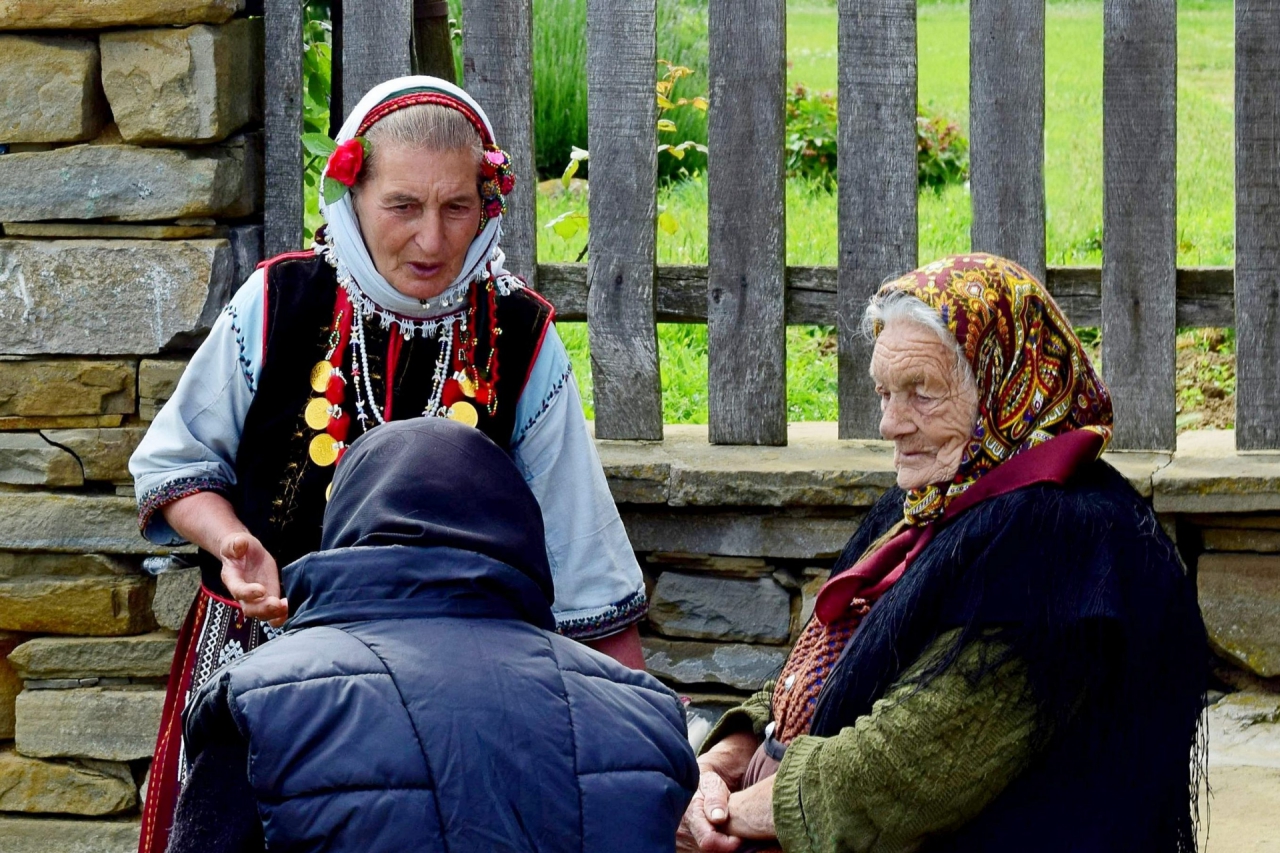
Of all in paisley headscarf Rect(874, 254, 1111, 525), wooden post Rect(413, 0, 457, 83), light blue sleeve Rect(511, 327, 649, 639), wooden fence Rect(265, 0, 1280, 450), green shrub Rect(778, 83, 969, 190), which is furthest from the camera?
green shrub Rect(778, 83, 969, 190)

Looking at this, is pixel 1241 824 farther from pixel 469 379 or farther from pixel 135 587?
pixel 135 587

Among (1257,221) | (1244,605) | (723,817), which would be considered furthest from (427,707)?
(1257,221)

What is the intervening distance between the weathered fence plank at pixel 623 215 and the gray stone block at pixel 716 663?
1.61 ft

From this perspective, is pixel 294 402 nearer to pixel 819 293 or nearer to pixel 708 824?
pixel 708 824

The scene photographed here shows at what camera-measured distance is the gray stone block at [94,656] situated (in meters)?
3.56

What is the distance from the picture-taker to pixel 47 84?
11.0ft

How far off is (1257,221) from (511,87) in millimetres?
1650

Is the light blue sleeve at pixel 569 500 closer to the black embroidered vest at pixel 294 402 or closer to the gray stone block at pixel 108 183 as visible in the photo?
the black embroidered vest at pixel 294 402

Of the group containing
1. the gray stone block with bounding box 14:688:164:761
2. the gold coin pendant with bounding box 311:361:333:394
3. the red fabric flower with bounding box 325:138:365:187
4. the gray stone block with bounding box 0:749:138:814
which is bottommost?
the gray stone block with bounding box 0:749:138:814

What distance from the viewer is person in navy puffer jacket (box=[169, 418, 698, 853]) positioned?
1683 mm

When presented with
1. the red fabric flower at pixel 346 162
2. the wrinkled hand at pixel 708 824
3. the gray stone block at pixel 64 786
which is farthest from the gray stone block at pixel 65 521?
the wrinkled hand at pixel 708 824

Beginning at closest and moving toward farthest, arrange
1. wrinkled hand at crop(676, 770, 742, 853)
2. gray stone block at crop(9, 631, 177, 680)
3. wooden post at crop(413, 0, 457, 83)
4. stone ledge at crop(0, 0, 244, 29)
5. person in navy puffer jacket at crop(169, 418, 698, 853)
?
1. person in navy puffer jacket at crop(169, 418, 698, 853)
2. wrinkled hand at crop(676, 770, 742, 853)
3. stone ledge at crop(0, 0, 244, 29)
4. gray stone block at crop(9, 631, 177, 680)
5. wooden post at crop(413, 0, 457, 83)

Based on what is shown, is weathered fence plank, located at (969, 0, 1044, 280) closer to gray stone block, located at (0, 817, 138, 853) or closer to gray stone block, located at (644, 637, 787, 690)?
gray stone block, located at (644, 637, 787, 690)

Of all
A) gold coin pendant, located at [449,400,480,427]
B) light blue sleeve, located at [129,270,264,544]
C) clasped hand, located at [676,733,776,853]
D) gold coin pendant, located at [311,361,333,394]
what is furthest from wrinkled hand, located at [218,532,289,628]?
clasped hand, located at [676,733,776,853]
